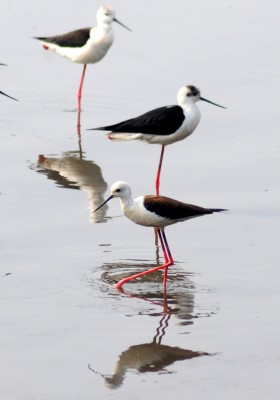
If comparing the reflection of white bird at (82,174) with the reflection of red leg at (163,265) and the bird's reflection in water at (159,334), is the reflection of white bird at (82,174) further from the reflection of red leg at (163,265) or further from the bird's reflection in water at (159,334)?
the bird's reflection in water at (159,334)

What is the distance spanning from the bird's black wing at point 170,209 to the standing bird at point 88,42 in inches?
206

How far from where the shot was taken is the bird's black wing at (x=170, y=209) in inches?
319

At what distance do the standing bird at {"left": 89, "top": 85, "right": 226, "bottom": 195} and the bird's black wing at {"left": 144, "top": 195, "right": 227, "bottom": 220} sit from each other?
1.99 m

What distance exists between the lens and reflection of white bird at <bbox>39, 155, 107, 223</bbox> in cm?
993

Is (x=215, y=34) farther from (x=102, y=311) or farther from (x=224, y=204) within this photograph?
(x=102, y=311)

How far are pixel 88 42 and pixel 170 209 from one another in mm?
5640

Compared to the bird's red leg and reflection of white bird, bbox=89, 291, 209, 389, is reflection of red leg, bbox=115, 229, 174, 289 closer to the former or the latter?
the bird's red leg

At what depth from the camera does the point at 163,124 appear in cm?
1029

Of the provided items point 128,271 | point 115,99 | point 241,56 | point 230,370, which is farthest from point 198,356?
point 241,56

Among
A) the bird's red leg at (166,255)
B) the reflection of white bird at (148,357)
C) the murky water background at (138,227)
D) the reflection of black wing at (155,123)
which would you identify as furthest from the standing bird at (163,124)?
the reflection of white bird at (148,357)

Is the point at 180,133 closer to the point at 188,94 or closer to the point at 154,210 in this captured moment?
the point at 188,94

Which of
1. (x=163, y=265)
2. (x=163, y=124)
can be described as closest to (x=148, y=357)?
(x=163, y=265)

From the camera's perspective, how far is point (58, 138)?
38.1ft

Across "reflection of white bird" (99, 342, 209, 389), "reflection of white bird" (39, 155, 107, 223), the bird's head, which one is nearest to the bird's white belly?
the bird's head
